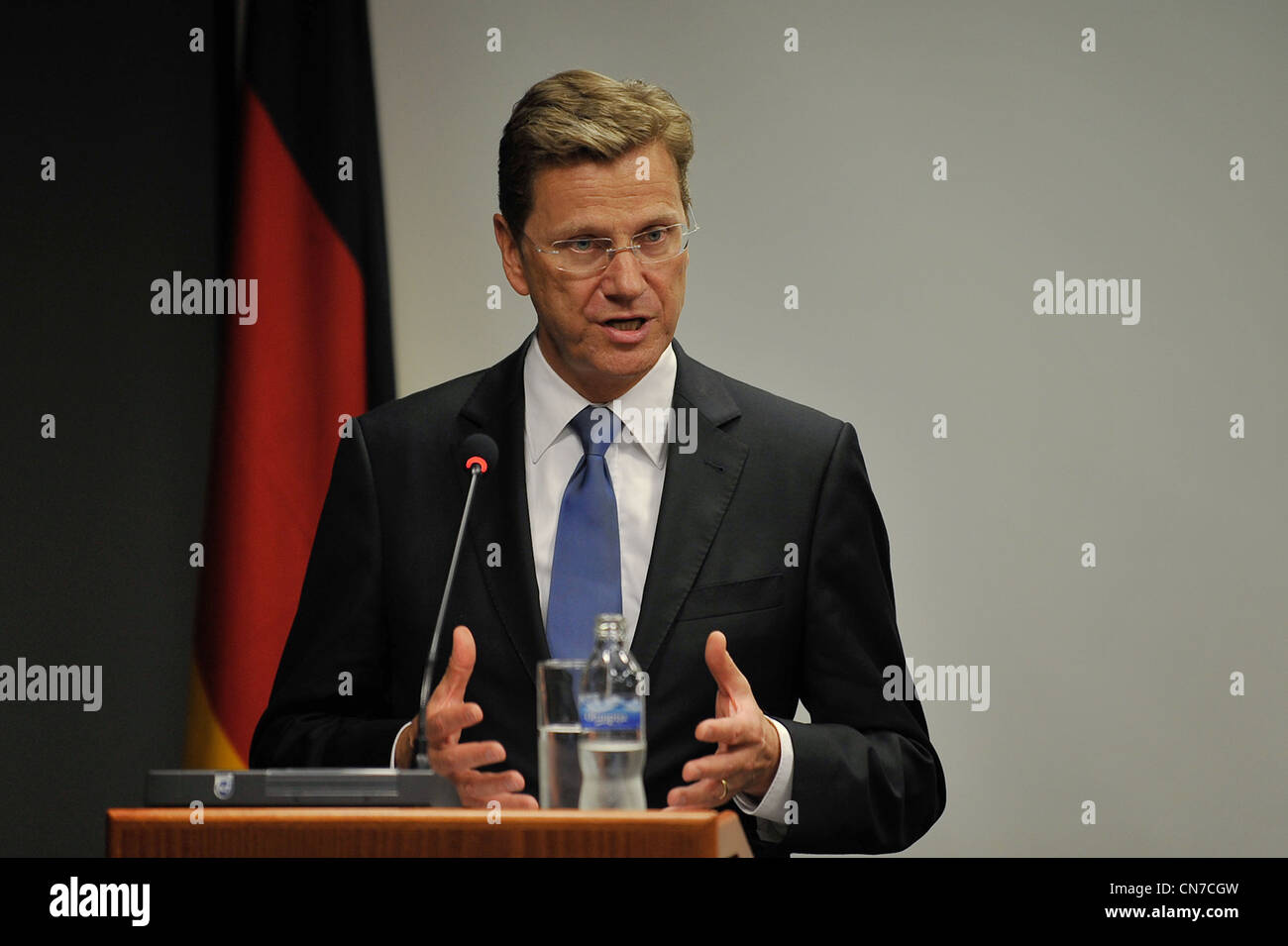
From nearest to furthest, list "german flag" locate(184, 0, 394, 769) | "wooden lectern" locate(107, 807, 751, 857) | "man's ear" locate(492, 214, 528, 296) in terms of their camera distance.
A: "wooden lectern" locate(107, 807, 751, 857) → "man's ear" locate(492, 214, 528, 296) → "german flag" locate(184, 0, 394, 769)

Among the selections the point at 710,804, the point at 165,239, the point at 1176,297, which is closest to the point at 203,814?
the point at 710,804

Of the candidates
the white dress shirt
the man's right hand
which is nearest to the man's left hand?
the man's right hand

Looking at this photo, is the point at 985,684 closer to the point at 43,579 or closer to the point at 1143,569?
the point at 1143,569

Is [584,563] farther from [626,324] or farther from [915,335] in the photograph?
[915,335]

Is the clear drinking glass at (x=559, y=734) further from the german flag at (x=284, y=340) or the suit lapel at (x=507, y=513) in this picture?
the german flag at (x=284, y=340)

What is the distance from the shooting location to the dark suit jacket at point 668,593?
8.45 ft

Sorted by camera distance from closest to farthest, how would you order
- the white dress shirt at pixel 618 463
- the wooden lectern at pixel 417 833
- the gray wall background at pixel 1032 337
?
the wooden lectern at pixel 417 833 → the white dress shirt at pixel 618 463 → the gray wall background at pixel 1032 337

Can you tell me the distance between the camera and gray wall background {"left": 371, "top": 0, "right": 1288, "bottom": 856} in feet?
12.2

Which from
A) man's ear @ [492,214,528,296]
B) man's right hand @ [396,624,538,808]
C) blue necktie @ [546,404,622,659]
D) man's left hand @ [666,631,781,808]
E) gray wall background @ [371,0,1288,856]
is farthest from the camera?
gray wall background @ [371,0,1288,856]

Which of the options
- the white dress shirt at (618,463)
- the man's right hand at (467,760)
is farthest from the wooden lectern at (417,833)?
the white dress shirt at (618,463)

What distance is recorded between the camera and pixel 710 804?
6.49 feet

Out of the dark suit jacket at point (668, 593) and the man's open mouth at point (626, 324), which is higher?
the man's open mouth at point (626, 324)

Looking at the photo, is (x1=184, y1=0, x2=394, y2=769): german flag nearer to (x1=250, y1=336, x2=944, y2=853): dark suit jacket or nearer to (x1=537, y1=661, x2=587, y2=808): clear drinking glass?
(x1=250, y1=336, x2=944, y2=853): dark suit jacket

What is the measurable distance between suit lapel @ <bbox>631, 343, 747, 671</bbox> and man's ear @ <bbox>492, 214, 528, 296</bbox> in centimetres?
36
